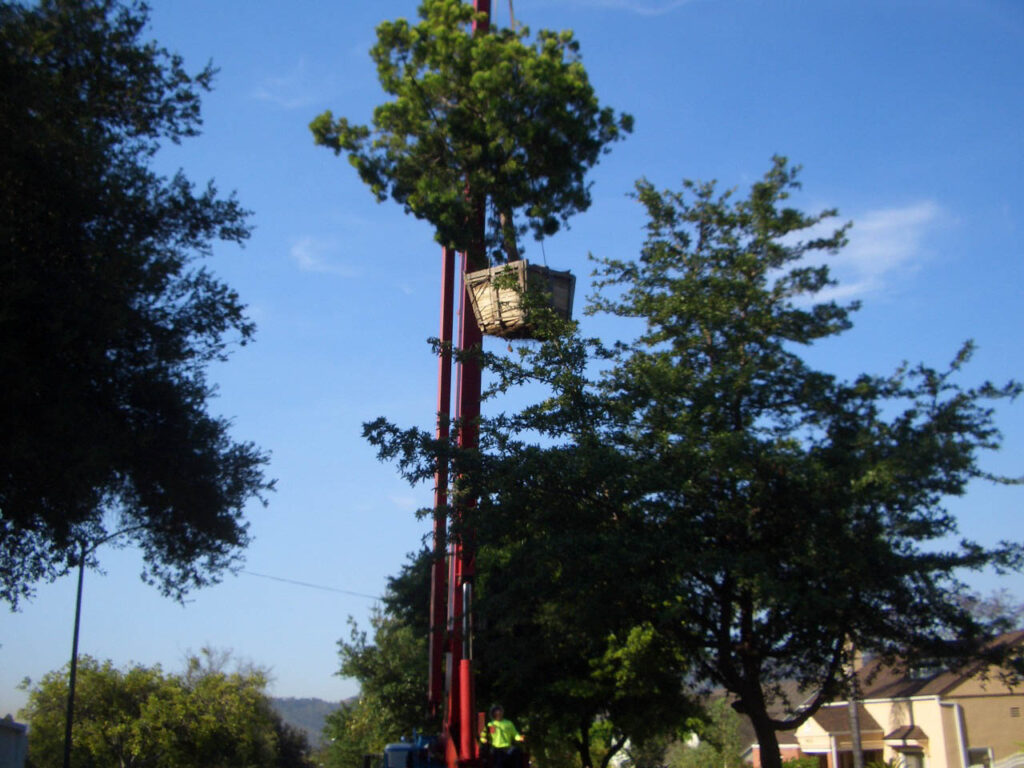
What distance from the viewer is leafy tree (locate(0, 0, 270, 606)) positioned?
11.0m

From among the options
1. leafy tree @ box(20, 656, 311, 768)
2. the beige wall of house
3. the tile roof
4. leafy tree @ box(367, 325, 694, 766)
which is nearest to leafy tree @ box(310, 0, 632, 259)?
leafy tree @ box(367, 325, 694, 766)

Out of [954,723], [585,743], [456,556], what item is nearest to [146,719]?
[585,743]

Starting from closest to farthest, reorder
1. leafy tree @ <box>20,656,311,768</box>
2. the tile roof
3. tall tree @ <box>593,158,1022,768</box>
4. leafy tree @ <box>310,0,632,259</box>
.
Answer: tall tree @ <box>593,158,1022,768</box>, leafy tree @ <box>310,0,632,259</box>, the tile roof, leafy tree @ <box>20,656,311,768</box>

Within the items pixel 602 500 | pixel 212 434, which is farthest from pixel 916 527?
pixel 212 434

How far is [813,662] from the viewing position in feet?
41.5

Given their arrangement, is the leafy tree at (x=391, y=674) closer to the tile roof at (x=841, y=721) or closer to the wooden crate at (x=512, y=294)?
the wooden crate at (x=512, y=294)

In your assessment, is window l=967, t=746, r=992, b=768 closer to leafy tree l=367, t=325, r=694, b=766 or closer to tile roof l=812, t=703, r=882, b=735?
tile roof l=812, t=703, r=882, b=735

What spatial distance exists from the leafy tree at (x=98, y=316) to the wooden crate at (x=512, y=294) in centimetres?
356

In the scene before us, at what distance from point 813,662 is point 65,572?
10.1 meters

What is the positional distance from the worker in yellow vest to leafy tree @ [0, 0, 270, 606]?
440cm

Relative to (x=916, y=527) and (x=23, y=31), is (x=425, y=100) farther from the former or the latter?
(x=916, y=527)

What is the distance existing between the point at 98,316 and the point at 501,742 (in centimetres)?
750

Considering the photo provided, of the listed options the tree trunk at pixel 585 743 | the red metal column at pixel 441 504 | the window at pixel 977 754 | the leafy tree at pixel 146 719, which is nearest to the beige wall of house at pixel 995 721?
the window at pixel 977 754

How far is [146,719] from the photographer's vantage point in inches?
2046
